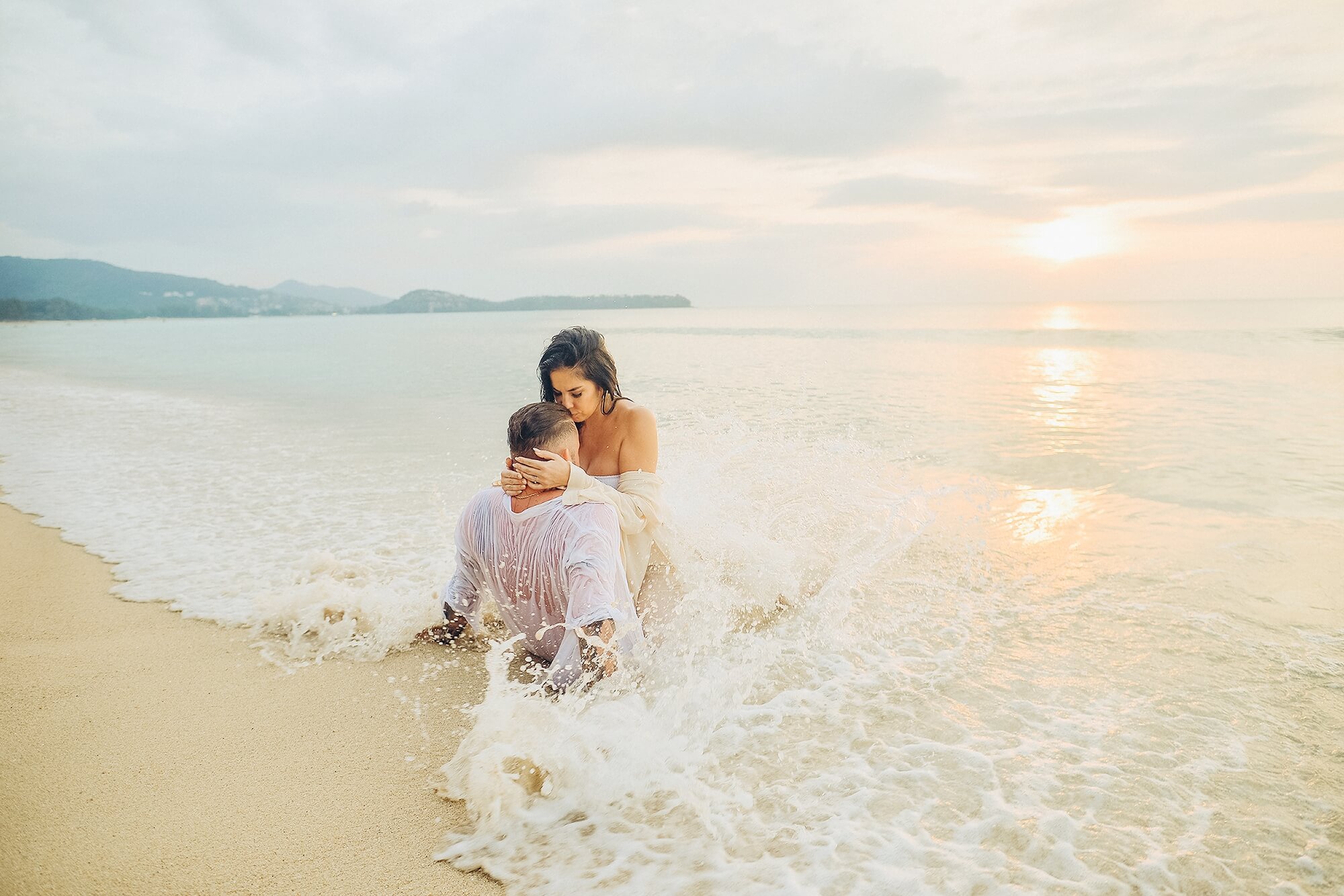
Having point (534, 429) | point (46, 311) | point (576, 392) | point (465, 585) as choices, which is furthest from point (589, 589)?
point (46, 311)

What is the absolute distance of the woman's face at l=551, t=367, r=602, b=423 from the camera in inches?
178

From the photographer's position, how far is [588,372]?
4.59 meters

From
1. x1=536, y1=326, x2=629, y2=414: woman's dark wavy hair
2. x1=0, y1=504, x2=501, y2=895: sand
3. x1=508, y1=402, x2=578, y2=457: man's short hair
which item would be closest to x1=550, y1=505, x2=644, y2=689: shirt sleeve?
x1=508, y1=402, x2=578, y2=457: man's short hair

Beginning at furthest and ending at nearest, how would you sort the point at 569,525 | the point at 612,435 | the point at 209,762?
the point at 612,435
the point at 569,525
the point at 209,762

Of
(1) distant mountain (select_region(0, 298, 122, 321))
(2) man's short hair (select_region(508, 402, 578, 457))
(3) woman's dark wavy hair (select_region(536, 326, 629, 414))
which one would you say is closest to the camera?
(2) man's short hair (select_region(508, 402, 578, 457))

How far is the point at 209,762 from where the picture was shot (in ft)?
11.3

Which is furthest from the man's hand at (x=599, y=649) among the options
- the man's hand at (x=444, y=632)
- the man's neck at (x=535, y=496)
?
the man's hand at (x=444, y=632)

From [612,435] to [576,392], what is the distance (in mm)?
377

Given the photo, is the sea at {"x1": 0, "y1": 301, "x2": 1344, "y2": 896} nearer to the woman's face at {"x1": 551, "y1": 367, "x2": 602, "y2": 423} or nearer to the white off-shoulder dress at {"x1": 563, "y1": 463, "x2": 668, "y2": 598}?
the white off-shoulder dress at {"x1": 563, "y1": 463, "x2": 668, "y2": 598}

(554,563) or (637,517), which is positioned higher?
(637,517)

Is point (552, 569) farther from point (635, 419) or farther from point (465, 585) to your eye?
point (635, 419)

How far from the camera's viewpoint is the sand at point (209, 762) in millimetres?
2789

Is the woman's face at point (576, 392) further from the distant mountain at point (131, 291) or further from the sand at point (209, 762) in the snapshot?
the distant mountain at point (131, 291)

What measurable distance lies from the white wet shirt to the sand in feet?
1.85
